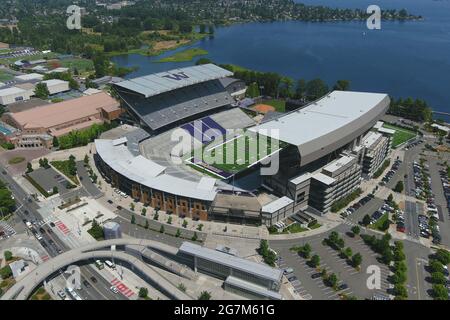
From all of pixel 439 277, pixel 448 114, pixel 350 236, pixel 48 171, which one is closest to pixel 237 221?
pixel 350 236

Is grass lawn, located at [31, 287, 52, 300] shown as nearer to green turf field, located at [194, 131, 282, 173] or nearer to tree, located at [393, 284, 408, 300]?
green turf field, located at [194, 131, 282, 173]

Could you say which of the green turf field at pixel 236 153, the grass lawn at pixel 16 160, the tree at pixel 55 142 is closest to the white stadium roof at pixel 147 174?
the green turf field at pixel 236 153

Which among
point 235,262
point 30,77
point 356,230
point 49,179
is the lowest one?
point 356,230

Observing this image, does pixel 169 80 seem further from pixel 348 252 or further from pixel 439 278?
pixel 439 278

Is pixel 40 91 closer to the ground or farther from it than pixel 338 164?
farther from it

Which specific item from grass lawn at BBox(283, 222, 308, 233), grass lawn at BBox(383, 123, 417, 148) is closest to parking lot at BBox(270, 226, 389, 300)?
grass lawn at BBox(283, 222, 308, 233)

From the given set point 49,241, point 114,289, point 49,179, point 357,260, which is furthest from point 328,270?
point 49,179
